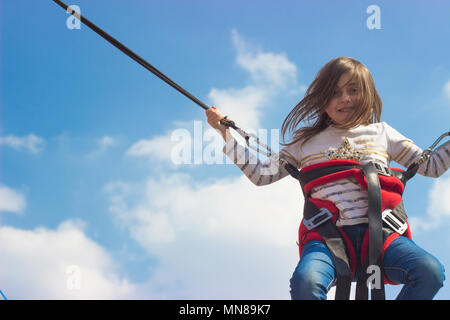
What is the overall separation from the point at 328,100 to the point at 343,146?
1.22 feet

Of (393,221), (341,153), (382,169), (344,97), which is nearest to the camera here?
(393,221)

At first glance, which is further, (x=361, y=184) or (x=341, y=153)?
(x=341, y=153)

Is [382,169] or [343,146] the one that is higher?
[343,146]

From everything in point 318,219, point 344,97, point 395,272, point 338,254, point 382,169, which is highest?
point 344,97

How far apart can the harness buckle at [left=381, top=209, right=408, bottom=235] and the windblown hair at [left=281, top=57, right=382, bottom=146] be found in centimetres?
69

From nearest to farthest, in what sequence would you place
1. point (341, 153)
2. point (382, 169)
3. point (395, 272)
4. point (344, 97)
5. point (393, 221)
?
point (395, 272) < point (393, 221) < point (382, 169) < point (341, 153) < point (344, 97)

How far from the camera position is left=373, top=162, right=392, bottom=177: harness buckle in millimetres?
3029

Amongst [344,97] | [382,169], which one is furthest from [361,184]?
[344,97]

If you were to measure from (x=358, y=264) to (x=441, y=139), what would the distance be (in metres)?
1.11

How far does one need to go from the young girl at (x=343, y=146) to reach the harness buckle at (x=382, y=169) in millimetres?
53

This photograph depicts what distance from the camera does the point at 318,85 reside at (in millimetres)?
3430

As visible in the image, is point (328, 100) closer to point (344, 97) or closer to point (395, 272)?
point (344, 97)

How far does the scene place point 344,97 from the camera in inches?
130
